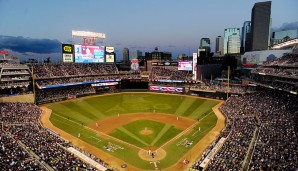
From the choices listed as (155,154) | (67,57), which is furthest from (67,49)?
(155,154)

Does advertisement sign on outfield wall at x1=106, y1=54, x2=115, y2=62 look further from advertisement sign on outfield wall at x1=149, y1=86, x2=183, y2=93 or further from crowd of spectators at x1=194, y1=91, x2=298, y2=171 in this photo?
crowd of spectators at x1=194, y1=91, x2=298, y2=171

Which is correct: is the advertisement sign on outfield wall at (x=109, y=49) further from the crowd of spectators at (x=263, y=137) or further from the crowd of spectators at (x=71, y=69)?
the crowd of spectators at (x=263, y=137)

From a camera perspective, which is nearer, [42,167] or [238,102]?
[42,167]

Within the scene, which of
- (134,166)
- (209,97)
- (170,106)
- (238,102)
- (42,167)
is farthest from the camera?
(209,97)

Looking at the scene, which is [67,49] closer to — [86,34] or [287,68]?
[86,34]

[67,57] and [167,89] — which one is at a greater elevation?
[67,57]

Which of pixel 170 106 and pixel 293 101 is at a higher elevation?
pixel 293 101

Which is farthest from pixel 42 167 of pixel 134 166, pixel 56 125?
pixel 56 125

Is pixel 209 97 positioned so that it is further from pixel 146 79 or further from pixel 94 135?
pixel 94 135
